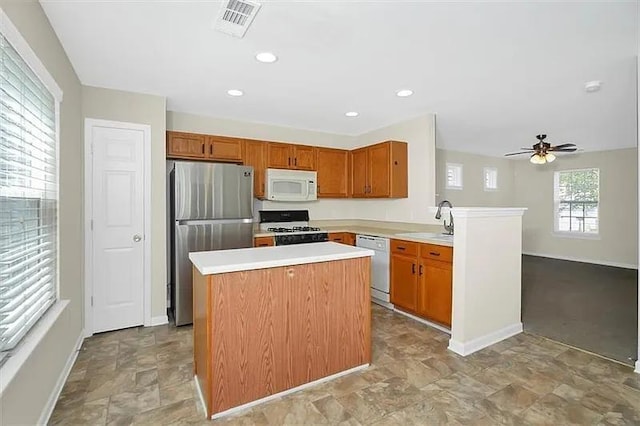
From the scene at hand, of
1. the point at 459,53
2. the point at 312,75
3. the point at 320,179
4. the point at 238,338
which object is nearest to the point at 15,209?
the point at 238,338

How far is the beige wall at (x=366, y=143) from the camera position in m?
4.22

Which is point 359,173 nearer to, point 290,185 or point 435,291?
point 290,185

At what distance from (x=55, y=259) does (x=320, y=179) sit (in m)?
3.40

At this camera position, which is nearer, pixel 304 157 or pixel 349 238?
pixel 349 238

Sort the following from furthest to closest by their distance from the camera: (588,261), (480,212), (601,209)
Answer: (588,261) → (601,209) → (480,212)

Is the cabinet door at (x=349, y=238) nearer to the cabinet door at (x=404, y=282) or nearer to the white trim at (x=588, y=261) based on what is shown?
the cabinet door at (x=404, y=282)

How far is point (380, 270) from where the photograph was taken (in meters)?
4.05

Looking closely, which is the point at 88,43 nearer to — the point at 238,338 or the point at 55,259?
the point at 55,259

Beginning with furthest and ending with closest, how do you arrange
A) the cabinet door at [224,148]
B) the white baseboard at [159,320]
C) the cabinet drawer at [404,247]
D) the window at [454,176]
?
the window at [454,176] → the cabinet door at [224,148] → the cabinet drawer at [404,247] → the white baseboard at [159,320]

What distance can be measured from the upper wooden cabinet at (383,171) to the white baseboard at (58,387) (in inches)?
147

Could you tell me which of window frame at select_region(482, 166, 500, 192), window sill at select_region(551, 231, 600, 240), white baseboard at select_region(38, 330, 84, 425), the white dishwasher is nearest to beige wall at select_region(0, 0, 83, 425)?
white baseboard at select_region(38, 330, 84, 425)

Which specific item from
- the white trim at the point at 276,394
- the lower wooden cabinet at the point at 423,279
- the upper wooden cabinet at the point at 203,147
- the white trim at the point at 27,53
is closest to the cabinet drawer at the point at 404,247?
the lower wooden cabinet at the point at 423,279

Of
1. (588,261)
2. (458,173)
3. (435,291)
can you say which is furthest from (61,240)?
(588,261)

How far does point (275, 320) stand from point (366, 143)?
3.82 meters
